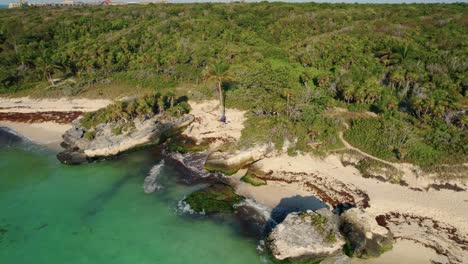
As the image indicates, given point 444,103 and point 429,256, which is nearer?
point 429,256

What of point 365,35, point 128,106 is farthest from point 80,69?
point 365,35

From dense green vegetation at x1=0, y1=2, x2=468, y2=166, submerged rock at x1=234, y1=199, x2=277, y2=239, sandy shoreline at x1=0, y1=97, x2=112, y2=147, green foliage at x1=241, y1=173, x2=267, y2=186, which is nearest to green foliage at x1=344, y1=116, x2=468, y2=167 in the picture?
dense green vegetation at x1=0, y1=2, x2=468, y2=166

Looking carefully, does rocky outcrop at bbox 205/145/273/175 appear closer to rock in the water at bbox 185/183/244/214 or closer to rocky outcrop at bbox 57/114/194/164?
rock in the water at bbox 185/183/244/214

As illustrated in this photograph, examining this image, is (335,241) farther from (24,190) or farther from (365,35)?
(365,35)

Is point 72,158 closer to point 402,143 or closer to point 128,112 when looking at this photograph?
point 128,112

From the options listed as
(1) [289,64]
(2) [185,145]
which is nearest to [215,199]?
(2) [185,145]

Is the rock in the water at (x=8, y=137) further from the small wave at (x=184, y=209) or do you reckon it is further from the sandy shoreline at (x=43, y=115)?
the small wave at (x=184, y=209)

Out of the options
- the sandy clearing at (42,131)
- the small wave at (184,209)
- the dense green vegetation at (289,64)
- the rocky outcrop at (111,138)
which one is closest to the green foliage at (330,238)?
the small wave at (184,209)
